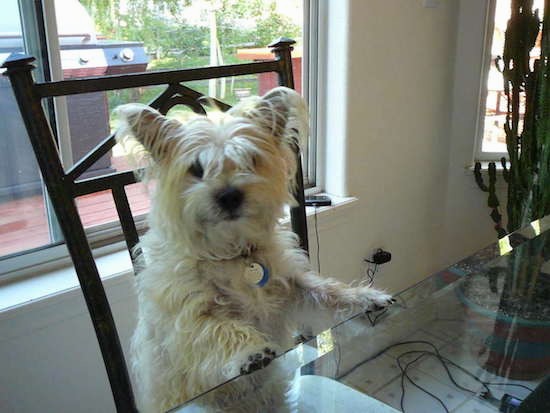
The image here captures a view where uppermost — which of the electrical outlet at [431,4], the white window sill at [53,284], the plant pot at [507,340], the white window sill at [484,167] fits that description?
the electrical outlet at [431,4]

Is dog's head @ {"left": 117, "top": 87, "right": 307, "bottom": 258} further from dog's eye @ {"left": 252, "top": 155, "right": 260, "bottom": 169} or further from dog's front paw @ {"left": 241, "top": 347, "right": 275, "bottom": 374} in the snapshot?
dog's front paw @ {"left": 241, "top": 347, "right": 275, "bottom": 374}

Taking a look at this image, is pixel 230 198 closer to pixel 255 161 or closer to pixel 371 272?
pixel 255 161

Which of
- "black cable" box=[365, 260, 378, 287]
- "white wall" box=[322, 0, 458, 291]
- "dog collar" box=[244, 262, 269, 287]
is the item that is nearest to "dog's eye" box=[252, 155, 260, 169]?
"dog collar" box=[244, 262, 269, 287]

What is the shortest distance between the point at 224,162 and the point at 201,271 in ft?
0.81

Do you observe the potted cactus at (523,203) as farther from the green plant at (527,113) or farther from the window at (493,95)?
the window at (493,95)

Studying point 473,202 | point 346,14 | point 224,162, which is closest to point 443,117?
point 473,202

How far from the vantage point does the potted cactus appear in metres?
1.50

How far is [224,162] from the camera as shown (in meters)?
1.11

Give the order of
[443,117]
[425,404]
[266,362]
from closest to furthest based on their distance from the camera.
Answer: [266,362], [425,404], [443,117]

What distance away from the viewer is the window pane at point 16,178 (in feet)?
4.98

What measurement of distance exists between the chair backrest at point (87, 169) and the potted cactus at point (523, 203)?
2.89ft

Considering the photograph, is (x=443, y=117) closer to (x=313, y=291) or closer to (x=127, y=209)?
(x=313, y=291)

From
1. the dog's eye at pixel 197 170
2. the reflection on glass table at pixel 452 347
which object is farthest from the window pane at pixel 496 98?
the dog's eye at pixel 197 170

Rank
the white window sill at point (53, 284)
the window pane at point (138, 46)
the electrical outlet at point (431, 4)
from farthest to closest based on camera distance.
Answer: the electrical outlet at point (431, 4) → the window pane at point (138, 46) → the white window sill at point (53, 284)
